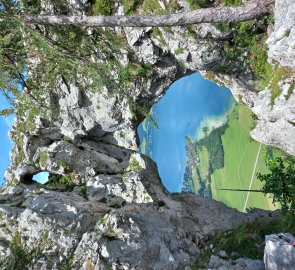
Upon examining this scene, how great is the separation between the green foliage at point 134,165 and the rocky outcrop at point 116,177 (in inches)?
4.5

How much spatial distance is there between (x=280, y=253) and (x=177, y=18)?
9818 millimetres

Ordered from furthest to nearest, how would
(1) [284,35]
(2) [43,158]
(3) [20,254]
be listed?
(2) [43,158]
(3) [20,254]
(1) [284,35]

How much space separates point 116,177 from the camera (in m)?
20.8

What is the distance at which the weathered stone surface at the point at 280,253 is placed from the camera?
11625 mm

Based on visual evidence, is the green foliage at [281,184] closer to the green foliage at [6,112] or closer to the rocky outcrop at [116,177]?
the rocky outcrop at [116,177]

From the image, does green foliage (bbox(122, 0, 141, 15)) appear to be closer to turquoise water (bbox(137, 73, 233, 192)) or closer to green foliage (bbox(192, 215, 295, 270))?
green foliage (bbox(192, 215, 295, 270))

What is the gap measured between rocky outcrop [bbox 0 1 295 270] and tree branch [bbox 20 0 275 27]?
351 cm

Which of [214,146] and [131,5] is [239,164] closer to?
[214,146]

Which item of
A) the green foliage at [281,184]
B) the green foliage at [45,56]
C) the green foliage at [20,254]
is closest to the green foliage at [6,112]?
the green foliage at [45,56]

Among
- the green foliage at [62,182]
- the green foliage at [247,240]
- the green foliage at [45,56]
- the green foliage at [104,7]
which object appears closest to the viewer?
the green foliage at [247,240]

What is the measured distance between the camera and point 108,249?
1462 cm

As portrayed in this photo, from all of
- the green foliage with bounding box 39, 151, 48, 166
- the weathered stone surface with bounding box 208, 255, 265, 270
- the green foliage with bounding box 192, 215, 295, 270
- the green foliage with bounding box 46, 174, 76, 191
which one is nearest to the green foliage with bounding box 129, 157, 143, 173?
the green foliage with bounding box 46, 174, 76, 191

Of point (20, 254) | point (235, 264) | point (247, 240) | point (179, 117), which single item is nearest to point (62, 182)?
point (20, 254)

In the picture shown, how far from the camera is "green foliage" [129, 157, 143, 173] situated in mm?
22136
